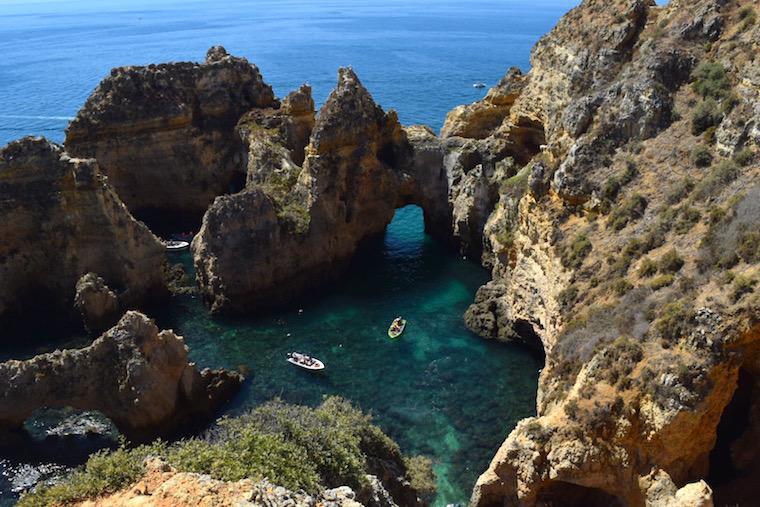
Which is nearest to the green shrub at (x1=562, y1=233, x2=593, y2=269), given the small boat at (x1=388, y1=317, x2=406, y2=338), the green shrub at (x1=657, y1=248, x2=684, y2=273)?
the green shrub at (x1=657, y1=248, x2=684, y2=273)

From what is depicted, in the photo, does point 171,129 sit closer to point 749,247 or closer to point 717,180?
point 717,180

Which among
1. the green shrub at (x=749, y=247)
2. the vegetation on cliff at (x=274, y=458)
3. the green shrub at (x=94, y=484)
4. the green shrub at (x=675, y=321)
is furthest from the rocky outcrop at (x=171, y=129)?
the green shrub at (x=749, y=247)

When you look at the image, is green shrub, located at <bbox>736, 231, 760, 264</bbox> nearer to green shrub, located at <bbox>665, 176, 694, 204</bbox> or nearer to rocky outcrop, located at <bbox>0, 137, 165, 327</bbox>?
green shrub, located at <bbox>665, 176, 694, 204</bbox>

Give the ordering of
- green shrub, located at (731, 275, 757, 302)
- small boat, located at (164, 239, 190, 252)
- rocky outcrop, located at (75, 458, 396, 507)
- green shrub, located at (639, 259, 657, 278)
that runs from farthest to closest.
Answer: small boat, located at (164, 239, 190, 252)
green shrub, located at (639, 259, 657, 278)
green shrub, located at (731, 275, 757, 302)
rocky outcrop, located at (75, 458, 396, 507)

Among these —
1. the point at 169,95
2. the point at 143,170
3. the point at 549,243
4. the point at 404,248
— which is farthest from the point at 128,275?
the point at 549,243

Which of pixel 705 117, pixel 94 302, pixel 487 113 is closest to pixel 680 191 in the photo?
pixel 705 117

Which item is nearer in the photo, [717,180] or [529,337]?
[717,180]

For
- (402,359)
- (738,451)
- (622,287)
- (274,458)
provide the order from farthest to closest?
(402,359) → (622,287) → (738,451) → (274,458)
